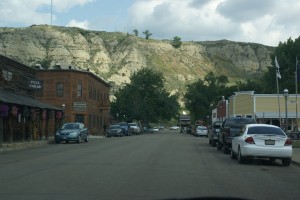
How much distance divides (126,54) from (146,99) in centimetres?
5053

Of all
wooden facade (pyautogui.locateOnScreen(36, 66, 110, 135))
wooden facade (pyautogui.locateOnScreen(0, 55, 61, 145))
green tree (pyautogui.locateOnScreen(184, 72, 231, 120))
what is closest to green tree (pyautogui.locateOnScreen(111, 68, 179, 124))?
green tree (pyautogui.locateOnScreen(184, 72, 231, 120))

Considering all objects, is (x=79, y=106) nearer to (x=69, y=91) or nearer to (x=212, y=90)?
(x=69, y=91)

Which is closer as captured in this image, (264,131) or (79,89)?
(264,131)

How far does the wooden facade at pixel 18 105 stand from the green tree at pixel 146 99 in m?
51.3

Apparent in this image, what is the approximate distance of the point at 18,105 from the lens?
3247 cm

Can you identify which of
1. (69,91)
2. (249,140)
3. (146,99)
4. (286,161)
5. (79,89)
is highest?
(79,89)

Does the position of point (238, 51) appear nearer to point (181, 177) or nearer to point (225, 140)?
point (225, 140)

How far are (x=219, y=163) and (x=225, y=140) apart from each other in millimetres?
6040

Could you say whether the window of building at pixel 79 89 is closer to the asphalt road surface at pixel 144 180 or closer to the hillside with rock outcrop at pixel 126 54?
the asphalt road surface at pixel 144 180

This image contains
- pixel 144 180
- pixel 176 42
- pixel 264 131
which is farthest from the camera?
pixel 176 42

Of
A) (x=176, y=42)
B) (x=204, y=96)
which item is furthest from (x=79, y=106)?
(x=176, y=42)

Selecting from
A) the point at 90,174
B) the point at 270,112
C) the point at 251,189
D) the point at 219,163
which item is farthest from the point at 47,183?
the point at 270,112

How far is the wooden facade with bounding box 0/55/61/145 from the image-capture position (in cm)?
3172

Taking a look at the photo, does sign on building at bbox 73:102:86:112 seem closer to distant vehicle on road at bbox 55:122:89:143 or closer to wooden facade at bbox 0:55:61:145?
wooden facade at bbox 0:55:61:145
